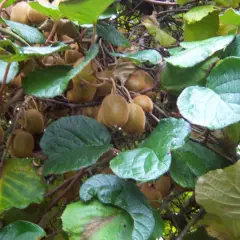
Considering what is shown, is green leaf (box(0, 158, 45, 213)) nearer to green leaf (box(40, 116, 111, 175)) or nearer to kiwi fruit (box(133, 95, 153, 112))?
green leaf (box(40, 116, 111, 175))

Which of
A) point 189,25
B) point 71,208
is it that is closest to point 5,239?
point 71,208

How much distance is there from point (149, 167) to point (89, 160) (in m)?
0.10

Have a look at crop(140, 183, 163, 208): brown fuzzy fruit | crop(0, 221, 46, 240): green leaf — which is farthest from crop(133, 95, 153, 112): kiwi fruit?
crop(0, 221, 46, 240): green leaf

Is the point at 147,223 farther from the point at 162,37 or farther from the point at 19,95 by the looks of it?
the point at 162,37

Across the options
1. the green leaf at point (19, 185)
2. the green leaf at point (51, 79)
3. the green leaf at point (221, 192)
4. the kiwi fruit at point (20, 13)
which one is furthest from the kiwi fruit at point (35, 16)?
the green leaf at point (221, 192)

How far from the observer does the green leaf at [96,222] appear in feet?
1.77

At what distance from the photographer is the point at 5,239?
57 centimetres

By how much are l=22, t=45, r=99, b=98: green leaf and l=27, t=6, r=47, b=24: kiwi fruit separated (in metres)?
0.11

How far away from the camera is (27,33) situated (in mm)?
619

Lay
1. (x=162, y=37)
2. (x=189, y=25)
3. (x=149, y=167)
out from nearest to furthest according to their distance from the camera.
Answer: (x=149, y=167), (x=189, y=25), (x=162, y=37)

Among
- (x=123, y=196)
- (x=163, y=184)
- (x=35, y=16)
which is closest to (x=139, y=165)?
(x=123, y=196)

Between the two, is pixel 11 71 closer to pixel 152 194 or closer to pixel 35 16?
pixel 35 16

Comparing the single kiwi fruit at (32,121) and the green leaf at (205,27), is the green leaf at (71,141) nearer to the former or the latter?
the single kiwi fruit at (32,121)

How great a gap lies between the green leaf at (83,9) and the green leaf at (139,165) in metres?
0.19
